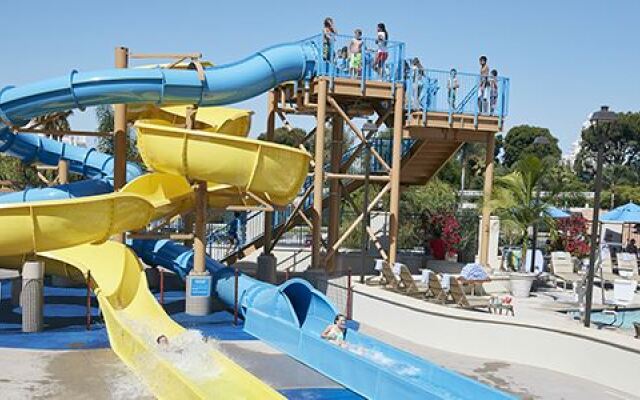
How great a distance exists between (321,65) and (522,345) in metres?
8.74

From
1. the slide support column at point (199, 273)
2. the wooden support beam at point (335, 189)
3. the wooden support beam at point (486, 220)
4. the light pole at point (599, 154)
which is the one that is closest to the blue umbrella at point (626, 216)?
the wooden support beam at point (486, 220)

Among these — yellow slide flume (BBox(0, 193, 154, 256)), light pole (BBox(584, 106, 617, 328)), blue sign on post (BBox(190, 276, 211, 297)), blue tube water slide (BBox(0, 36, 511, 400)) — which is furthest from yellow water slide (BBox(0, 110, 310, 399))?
light pole (BBox(584, 106, 617, 328))

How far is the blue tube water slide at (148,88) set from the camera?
14.5 metres

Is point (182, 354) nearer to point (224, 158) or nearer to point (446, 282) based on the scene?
point (224, 158)

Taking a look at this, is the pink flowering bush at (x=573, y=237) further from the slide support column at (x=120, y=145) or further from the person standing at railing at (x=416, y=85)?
the slide support column at (x=120, y=145)

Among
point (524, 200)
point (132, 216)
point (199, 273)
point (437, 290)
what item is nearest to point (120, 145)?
point (132, 216)

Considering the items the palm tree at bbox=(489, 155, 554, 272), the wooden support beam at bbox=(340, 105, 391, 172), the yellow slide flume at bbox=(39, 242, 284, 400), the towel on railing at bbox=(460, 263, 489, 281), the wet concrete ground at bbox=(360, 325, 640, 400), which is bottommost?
the wet concrete ground at bbox=(360, 325, 640, 400)

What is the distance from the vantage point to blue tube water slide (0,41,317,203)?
14.5m

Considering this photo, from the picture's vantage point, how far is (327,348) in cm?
1052

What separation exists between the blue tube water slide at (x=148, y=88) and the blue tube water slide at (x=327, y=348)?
13.2 feet

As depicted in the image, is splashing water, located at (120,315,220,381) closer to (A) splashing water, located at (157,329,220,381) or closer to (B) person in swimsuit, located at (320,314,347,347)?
(A) splashing water, located at (157,329,220,381)

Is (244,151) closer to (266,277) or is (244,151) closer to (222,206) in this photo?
(222,206)

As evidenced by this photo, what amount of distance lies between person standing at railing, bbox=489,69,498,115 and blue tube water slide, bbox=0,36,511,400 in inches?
195

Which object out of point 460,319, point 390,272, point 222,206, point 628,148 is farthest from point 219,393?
point 628,148
